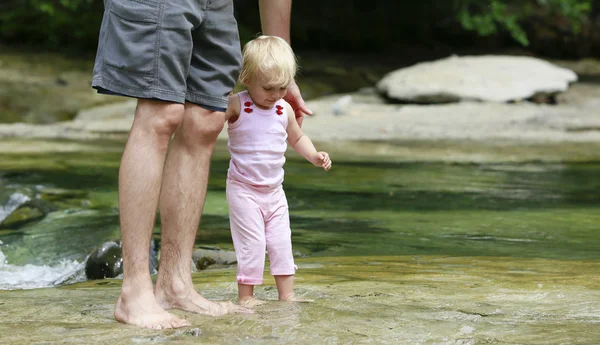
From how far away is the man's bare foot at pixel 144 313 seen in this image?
279 centimetres

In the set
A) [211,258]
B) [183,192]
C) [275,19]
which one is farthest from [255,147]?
[211,258]

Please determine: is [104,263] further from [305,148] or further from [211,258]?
[305,148]

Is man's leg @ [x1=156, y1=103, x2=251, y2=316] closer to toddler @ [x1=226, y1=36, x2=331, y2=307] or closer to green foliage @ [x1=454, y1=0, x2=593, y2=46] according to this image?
toddler @ [x1=226, y1=36, x2=331, y2=307]

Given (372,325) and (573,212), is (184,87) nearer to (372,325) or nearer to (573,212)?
(372,325)

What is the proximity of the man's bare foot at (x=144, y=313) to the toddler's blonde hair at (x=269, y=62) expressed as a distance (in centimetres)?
82

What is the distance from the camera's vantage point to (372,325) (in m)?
2.78

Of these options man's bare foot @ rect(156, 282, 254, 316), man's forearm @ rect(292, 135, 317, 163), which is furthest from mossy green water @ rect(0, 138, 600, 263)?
man's bare foot @ rect(156, 282, 254, 316)

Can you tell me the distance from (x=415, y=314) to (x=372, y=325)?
236 mm

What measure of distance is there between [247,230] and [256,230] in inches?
1.2

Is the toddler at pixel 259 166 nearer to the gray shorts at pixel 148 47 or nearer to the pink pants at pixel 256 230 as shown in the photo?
the pink pants at pixel 256 230

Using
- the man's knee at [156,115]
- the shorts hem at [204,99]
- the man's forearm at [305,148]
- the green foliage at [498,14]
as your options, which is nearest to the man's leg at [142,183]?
the man's knee at [156,115]

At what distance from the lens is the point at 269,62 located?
3.27m

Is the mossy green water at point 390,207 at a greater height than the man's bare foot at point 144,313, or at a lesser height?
lesser

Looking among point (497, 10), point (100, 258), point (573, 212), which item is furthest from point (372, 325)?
point (497, 10)
